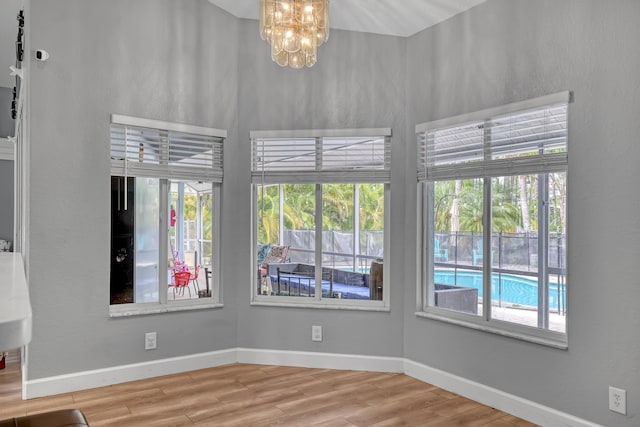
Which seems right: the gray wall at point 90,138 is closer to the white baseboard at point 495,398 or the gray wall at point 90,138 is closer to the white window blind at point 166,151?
the white window blind at point 166,151

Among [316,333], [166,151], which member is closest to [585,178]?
[316,333]

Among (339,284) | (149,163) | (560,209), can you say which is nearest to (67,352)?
(149,163)

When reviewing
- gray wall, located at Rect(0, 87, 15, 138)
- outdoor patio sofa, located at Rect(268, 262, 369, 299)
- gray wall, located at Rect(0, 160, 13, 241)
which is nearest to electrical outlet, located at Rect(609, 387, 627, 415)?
outdoor patio sofa, located at Rect(268, 262, 369, 299)

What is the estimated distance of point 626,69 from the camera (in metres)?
2.82

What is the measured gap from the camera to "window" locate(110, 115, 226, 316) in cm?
402

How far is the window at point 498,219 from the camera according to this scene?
3262 millimetres

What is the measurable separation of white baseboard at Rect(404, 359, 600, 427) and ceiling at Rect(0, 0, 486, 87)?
2.81 metres

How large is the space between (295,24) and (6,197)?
622 cm

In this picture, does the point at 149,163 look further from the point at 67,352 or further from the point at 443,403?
the point at 443,403

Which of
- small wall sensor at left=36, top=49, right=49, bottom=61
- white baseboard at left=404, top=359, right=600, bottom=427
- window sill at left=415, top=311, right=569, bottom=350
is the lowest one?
white baseboard at left=404, top=359, right=600, bottom=427

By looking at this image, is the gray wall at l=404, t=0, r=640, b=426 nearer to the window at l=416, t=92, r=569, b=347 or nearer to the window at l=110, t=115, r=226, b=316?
the window at l=416, t=92, r=569, b=347

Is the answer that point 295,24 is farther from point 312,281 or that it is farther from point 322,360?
point 322,360

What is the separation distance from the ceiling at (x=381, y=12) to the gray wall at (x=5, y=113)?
8.91ft

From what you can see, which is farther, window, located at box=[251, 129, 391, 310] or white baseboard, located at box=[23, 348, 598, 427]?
window, located at box=[251, 129, 391, 310]
